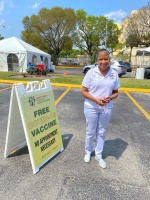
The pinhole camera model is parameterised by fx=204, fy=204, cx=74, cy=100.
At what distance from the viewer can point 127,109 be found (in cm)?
679

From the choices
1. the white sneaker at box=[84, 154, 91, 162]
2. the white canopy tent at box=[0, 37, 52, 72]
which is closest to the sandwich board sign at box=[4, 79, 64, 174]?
the white sneaker at box=[84, 154, 91, 162]

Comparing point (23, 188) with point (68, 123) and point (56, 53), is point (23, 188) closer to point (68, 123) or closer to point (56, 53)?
point (68, 123)

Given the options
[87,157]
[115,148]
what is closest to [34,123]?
[87,157]

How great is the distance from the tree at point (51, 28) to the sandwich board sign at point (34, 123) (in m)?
40.4

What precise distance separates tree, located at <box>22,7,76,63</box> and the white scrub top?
40.7 metres

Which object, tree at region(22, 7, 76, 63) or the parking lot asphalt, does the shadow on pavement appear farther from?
tree at region(22, 7, 76, 63)

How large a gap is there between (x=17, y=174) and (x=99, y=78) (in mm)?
1792

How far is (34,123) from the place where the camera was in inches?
118

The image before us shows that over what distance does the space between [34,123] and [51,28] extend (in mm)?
41299

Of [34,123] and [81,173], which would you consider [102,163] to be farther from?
[34,123]

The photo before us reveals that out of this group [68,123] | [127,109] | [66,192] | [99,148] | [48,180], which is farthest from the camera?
[127,109]

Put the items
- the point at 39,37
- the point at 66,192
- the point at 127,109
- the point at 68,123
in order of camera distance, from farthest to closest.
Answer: the point at 39,37 → the point at 127,109 → the point at 68,123 → the point at 66,192

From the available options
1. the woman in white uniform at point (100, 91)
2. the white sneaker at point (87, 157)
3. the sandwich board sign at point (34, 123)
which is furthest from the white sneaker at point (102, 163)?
the sandwich board sign at point (34, 123)

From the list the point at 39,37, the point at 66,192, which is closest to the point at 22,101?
the point at 66,192
